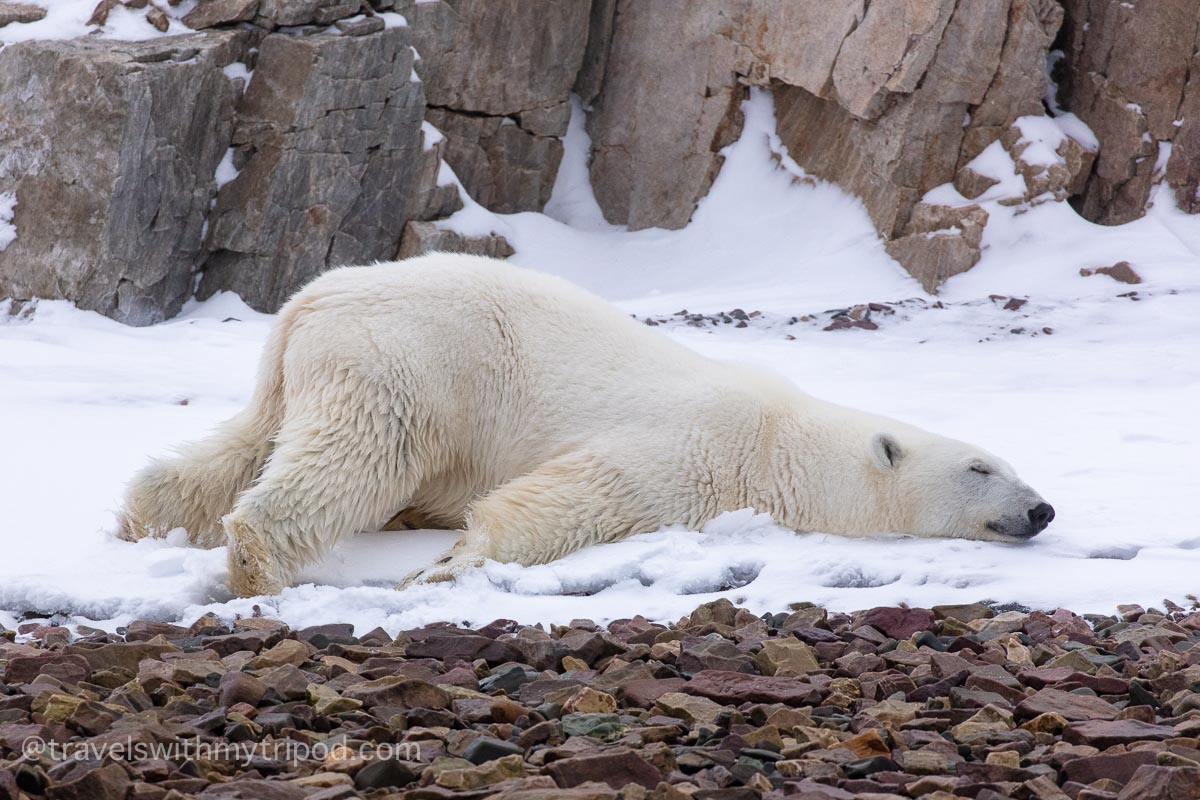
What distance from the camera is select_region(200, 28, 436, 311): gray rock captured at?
550 inches

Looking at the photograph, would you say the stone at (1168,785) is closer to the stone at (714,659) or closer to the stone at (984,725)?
the stone at (984,725)

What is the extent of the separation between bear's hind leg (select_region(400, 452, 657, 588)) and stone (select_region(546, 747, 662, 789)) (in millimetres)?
2451

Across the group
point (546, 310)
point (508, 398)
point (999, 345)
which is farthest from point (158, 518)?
point (999, 345)

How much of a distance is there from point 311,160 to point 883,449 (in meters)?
10.4

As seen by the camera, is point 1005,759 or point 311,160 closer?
point 1005,759

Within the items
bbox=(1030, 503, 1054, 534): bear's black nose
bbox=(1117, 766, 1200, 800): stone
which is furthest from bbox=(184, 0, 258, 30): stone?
bbox=(1117, 766, 1200, 800): stone

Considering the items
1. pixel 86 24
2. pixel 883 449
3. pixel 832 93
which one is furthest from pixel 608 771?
pixel 832 93

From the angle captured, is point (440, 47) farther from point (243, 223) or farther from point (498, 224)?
point (243, 223)

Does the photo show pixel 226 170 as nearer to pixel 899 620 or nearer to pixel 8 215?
pixel 8 215

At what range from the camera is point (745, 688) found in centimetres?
316

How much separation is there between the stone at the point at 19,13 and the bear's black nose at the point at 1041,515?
11.9 metres

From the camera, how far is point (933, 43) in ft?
48.1

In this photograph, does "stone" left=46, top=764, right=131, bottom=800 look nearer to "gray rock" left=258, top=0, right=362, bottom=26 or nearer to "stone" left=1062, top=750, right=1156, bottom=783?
"stone" left=1062, top=750, right=1156, bottom=783

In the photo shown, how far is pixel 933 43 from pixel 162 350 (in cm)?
967
